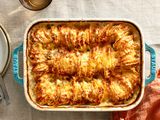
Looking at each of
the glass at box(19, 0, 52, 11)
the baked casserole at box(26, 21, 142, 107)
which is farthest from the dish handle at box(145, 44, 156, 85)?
the glass at box(19, 0, 52, 11)

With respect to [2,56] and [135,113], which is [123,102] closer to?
[135,113]

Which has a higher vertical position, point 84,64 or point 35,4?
point 35,4

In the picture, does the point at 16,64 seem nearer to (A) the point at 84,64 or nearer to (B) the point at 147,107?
(A) the point at 84,64

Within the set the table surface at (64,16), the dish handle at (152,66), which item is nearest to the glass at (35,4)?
the table surface at (64,16)

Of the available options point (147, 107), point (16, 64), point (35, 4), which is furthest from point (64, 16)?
point (147, 107)

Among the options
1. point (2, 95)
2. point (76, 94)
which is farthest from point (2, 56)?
point (76, 94)

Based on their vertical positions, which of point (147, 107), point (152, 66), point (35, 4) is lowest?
point (147, 107)

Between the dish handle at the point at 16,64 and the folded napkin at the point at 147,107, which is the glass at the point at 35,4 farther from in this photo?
the folded napkin at the point at 147,107
